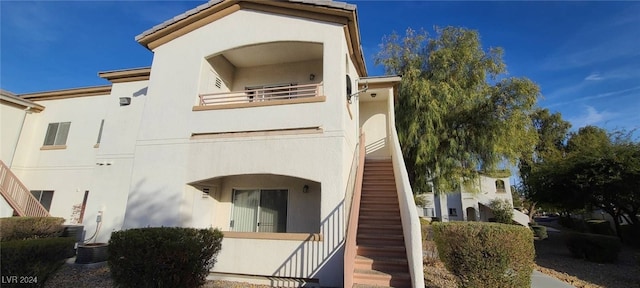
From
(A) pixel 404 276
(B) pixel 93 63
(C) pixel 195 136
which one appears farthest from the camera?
(B) pixel 93 63

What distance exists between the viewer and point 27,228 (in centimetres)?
1041

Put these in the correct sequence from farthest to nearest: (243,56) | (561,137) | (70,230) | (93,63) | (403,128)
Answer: (561,137)
(403,128)
(93,63)
(70,230)
(243,56)

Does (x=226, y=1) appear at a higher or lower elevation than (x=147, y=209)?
higher

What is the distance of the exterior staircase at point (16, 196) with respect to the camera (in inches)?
487

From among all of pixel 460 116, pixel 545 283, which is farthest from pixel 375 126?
pixel 545 283

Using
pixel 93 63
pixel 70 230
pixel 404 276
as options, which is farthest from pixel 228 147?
pixel 93 63

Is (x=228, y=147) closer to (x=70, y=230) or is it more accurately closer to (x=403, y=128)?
(x=70, y=230)

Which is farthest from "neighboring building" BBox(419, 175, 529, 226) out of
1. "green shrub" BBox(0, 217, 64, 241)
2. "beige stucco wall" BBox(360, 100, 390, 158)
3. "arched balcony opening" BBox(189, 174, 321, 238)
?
"green shrub" BBox(0, 217, 64, 241)

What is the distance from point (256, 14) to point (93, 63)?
10.9 metres

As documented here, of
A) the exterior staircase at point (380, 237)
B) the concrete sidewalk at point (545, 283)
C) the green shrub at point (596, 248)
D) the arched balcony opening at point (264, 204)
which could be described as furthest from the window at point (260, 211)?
the green shrub at point (596, 248)

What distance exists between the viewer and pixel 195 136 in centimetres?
930

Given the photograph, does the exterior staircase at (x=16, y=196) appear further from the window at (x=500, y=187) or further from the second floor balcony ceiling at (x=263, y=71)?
the window at (x=500, y=187)

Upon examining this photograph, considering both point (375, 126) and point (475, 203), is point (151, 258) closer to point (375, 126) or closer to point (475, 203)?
point (375, 126)

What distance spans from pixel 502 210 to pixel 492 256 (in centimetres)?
2954
